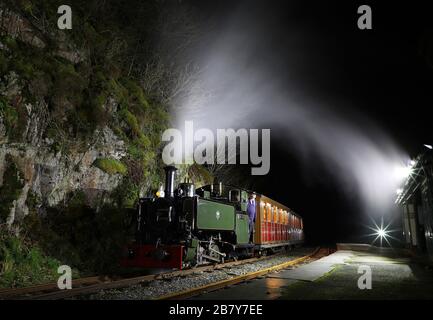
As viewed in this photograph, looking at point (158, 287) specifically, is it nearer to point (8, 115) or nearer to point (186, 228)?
point (186, 228)

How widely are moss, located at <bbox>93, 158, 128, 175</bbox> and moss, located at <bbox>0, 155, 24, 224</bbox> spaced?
3.02 meters

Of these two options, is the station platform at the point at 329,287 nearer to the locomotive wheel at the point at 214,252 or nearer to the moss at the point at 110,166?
the locomotive wheel at the point at 214,252

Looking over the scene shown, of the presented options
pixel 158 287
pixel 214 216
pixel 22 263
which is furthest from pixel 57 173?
pixel 158 287

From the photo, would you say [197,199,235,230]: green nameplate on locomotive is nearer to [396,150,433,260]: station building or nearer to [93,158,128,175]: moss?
[93,158,128,175]: moss

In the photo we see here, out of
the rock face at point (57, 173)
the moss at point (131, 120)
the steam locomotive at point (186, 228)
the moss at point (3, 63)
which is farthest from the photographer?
the moss at point (131, 120)

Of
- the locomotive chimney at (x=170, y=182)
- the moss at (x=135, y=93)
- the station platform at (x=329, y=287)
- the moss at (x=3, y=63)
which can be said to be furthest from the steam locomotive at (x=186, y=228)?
the moss at (x=135, y=93)

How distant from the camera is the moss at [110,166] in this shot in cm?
1274

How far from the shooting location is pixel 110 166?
1305 cm

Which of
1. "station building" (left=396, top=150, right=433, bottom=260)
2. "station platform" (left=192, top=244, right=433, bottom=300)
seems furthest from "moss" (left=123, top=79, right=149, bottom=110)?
"station building" (left=396, top=150, right=433, bottom=260)

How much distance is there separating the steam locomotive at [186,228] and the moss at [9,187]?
11.1ft

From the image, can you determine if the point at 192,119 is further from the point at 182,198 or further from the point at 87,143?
the point at 182,198
